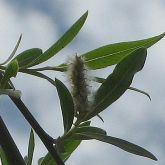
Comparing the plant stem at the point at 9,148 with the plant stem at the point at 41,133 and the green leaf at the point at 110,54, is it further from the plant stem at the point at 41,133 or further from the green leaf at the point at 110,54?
the green leaf at the point at 110,54

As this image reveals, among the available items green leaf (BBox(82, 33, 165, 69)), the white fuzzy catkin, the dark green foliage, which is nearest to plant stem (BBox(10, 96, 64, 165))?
the dark green foliage

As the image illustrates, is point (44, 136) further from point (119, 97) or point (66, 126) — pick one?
point (119, 97)

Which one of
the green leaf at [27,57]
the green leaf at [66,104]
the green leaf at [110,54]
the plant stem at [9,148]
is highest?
the green leaf at [110,54]

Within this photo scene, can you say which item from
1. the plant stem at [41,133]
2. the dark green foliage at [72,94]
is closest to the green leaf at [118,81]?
the dark green foliage at [72,94]

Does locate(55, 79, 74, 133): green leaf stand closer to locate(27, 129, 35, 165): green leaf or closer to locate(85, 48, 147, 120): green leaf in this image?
locate(85, 48, 147, 120): green leaf

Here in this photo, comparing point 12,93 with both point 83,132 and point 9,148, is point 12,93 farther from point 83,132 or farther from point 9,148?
point 83,132

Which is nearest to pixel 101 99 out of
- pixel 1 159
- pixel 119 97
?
pixel 119 97

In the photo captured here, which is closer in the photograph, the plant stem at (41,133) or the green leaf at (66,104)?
the plant stem at (41,133)
